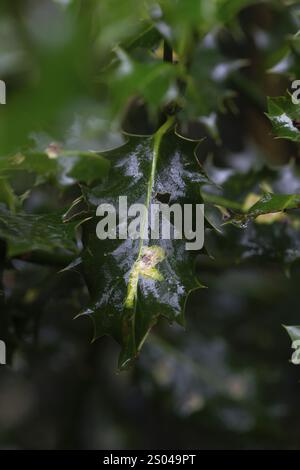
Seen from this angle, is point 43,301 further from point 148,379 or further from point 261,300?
point 261,300

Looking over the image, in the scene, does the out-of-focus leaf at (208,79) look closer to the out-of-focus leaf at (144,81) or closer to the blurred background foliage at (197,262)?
the blurred background foliage at (197,262)

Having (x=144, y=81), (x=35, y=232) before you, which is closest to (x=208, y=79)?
(x=144, y=81)

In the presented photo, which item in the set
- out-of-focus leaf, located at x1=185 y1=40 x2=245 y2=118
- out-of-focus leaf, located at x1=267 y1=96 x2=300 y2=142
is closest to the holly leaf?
out-of-focus leaf, located at x1=267 y1=96 x2=300 y2=142

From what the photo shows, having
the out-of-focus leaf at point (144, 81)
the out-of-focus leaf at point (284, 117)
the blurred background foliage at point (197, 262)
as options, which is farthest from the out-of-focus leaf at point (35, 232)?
the out-of-focus leaf at point (284, 117)

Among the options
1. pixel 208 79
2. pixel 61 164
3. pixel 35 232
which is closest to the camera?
pixel 35 232

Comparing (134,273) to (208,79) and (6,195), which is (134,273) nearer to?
(6,195)

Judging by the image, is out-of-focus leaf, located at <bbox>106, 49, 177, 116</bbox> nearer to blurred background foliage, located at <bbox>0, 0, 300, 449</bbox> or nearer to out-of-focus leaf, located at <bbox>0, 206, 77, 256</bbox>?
blurred background foliage, located at <bbox>0, 0, 300, 449</bbox>

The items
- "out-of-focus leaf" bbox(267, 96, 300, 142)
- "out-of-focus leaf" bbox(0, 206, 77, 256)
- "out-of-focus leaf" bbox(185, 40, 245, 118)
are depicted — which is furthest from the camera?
"out-of-focus leaf" bbox(185, 40, 245, 118)
